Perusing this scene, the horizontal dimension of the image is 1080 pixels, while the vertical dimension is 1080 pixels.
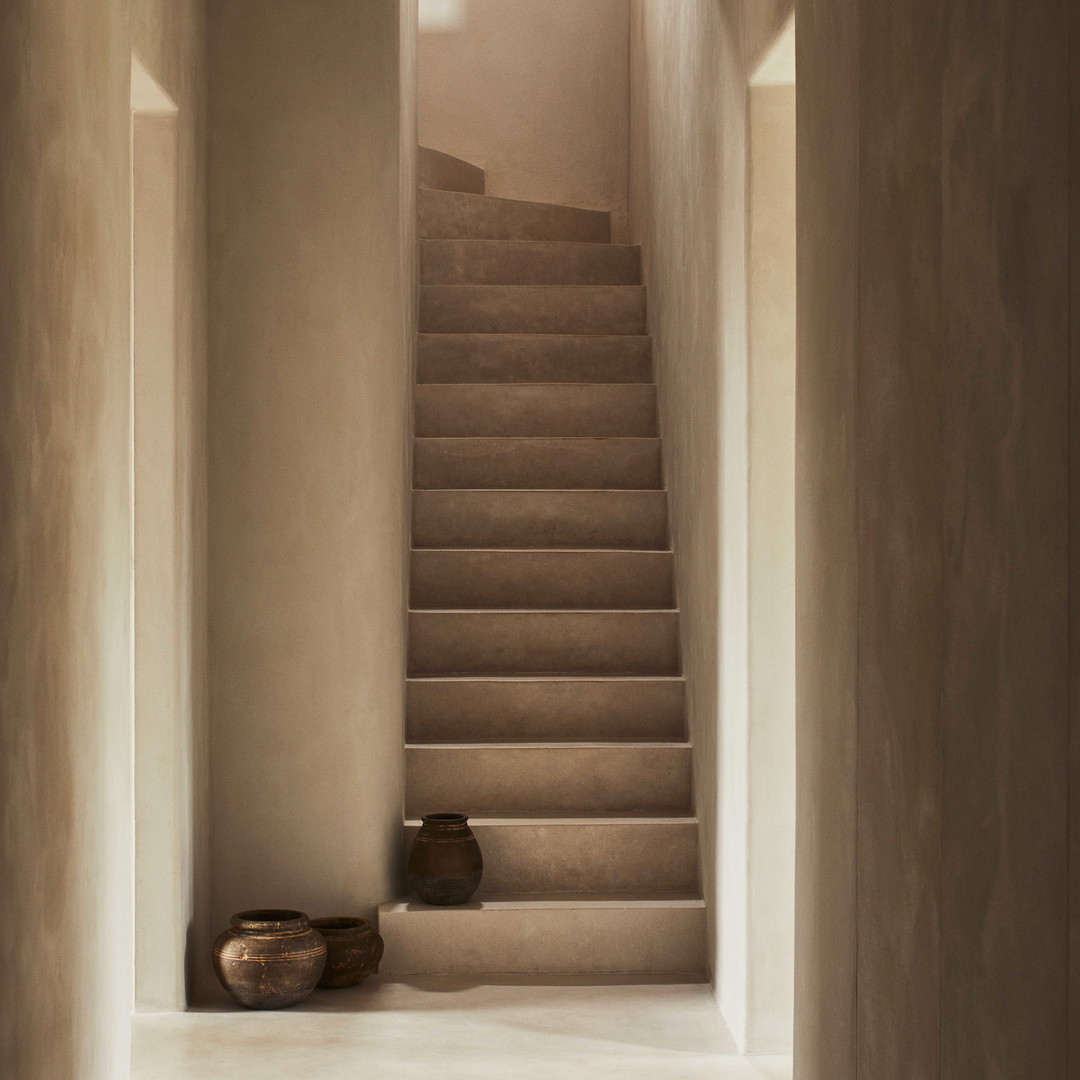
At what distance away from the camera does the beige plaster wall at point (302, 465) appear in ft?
14.0

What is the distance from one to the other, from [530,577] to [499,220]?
2.47 m

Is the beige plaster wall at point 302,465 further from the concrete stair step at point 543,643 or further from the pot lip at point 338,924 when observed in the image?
the concrete stair step at point 543,643

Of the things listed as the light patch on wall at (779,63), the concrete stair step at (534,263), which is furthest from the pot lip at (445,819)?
the concrete stair step at (534,263)

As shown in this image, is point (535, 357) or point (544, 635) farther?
point (535, 357)

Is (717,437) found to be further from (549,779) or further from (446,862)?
(446,862)

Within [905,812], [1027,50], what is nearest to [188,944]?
[905,812]

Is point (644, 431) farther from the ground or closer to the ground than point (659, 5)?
closer to the ground

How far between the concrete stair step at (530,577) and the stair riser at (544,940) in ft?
4.32

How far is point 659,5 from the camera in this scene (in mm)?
5773

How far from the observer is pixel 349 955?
3932 mm

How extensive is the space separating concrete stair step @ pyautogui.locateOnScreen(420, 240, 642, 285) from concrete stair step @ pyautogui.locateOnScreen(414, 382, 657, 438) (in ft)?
2.84

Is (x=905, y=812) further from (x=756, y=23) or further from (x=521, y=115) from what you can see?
(x=521, y=115)

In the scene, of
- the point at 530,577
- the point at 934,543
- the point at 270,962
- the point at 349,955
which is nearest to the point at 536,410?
the point at 530,577

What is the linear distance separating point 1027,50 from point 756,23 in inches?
79.7
